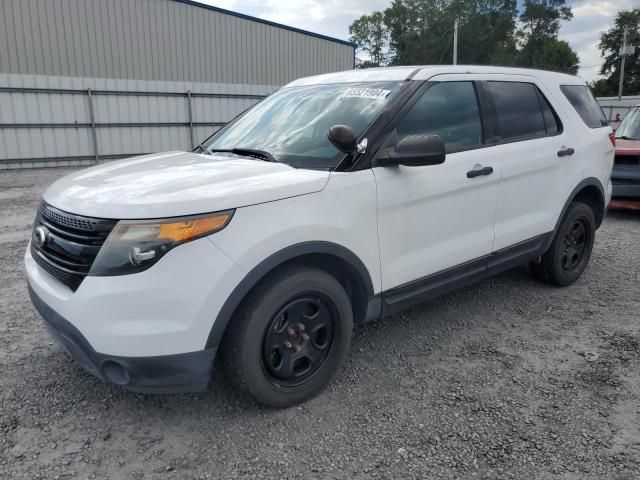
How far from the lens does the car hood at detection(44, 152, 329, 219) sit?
227 cm

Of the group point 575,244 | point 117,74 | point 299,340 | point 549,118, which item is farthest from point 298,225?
point 117,74

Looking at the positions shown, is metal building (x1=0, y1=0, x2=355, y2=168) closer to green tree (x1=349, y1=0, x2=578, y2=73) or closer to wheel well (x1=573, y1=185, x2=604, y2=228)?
wheel well (x1=573, y1=185, x2=604, y2=228)

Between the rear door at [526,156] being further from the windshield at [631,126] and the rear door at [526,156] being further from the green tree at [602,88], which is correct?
the green tree at [602,88]

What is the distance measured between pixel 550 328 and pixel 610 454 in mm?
1475

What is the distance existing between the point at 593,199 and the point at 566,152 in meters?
0.86

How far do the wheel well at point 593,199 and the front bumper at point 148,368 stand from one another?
12.0 feet

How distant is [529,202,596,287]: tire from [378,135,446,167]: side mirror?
211 centimetres

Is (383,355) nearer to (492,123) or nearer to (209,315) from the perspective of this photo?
(209,315)

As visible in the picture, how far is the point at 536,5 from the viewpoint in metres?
61.5

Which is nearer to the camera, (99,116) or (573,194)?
(573,194)

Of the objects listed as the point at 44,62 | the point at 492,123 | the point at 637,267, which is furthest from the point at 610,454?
the point at 44,62

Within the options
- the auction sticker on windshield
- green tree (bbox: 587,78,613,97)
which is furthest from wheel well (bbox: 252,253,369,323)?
green tree (bbox: 587,78,613,97)

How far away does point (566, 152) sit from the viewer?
418 cm

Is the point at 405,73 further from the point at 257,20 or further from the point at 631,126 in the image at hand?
the point at 257,20
